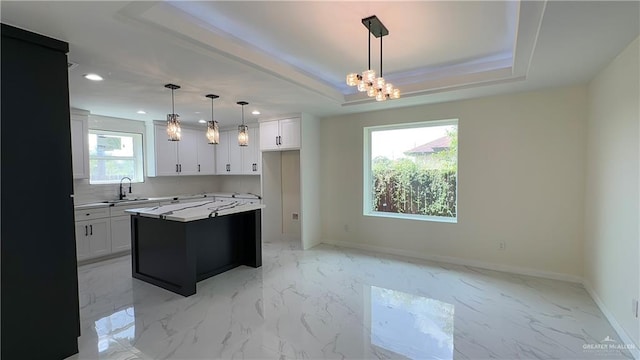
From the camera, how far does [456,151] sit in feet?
14.5

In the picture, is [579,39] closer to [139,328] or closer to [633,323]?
[633,323]

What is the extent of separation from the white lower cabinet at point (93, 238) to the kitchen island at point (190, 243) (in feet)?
3.85

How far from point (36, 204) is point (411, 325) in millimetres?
3089

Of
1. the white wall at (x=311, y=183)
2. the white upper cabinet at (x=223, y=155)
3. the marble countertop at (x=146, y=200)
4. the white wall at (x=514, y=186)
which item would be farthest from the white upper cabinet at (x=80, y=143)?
the white wall at (x=514, y=186)

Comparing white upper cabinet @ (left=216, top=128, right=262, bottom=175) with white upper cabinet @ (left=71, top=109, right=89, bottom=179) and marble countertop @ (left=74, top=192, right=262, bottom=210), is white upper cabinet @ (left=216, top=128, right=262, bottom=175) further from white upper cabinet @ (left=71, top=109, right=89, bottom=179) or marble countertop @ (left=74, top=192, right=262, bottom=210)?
white upper cabinet @ (left=71, top=109, right=89, bottom=179)

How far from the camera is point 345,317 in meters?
2.88

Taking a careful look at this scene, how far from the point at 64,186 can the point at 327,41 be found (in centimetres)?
247

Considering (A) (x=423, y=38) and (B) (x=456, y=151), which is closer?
(A) (x=423, y=38)

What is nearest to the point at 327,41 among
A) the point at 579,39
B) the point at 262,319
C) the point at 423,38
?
the point at 423,38

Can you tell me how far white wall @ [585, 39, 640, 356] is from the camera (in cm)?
232

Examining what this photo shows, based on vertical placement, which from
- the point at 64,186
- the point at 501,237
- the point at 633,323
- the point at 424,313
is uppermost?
the point at 64,186

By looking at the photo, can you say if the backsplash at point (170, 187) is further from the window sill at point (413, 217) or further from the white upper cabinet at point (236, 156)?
the window sill at point (413, 217)

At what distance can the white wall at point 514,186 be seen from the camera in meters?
3.64

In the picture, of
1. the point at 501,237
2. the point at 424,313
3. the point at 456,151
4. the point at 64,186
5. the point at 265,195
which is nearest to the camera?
the point at 64,186
